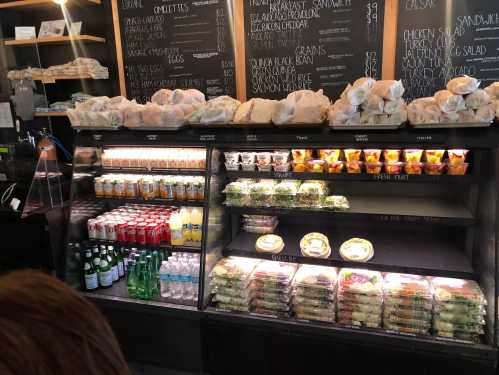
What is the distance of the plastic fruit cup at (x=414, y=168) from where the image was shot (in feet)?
8.24

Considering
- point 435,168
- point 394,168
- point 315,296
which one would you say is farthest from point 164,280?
point 435,168

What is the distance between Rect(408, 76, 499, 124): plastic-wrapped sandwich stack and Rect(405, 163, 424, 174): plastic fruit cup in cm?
29

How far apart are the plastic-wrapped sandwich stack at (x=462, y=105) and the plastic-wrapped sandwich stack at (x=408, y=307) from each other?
111 cm

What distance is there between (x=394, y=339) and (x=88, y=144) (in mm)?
2667

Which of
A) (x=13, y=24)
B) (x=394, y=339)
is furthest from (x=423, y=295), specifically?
(x=13, y=24)

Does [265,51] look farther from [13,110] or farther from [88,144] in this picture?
[13,110]

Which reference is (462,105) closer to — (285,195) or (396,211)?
(396,211)

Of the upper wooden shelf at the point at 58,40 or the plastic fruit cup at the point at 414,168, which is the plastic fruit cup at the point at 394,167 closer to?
the plastic fruit cup at the point at 414,168

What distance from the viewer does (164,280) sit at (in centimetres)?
317

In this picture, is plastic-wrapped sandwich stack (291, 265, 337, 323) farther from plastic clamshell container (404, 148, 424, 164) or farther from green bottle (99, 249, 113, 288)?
green bottle (99, 249, 113, 288)

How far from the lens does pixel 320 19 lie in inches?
152

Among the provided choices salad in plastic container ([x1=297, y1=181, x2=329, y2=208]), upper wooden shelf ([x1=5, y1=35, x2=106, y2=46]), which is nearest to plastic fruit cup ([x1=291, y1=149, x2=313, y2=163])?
salad in plastic container ([x1=297, y1=181, x2=329, y2=208])

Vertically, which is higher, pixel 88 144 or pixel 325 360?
pixel 88 144

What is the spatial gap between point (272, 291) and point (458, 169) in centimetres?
151
